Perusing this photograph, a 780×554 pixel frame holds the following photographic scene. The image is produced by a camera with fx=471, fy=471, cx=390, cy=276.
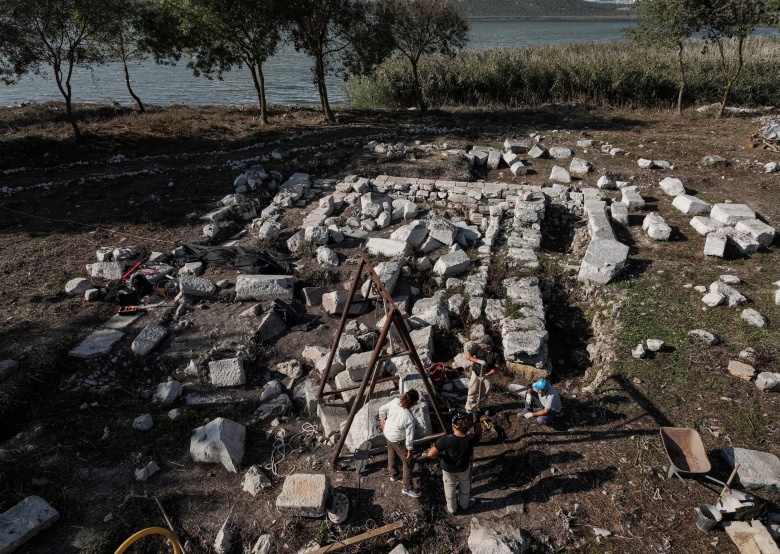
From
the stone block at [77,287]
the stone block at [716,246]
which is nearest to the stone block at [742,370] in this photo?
the stone block at [716,246]

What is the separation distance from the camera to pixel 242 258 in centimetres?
941

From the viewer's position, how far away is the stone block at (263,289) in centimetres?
838

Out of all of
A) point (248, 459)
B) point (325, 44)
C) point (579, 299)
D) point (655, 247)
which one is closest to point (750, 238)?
point (655, 247)

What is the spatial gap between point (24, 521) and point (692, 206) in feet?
41.4

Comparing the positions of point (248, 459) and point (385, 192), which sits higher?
point (385, 192)

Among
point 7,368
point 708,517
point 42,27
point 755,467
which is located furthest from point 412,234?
point 42,27

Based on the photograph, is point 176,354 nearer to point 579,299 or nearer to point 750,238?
point 579,299

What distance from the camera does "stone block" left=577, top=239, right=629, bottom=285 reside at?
8.37 m

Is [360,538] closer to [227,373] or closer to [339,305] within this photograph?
[227,373]

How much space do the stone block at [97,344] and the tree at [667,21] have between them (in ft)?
58.3

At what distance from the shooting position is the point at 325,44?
17531 millimetres

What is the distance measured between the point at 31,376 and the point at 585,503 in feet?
→ 24.5

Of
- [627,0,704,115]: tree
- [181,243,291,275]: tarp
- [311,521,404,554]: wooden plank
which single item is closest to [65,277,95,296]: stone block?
Answer: [181,243,291,275]: tarp

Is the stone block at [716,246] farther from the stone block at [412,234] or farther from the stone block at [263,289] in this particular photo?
the stone block at [263,289]
